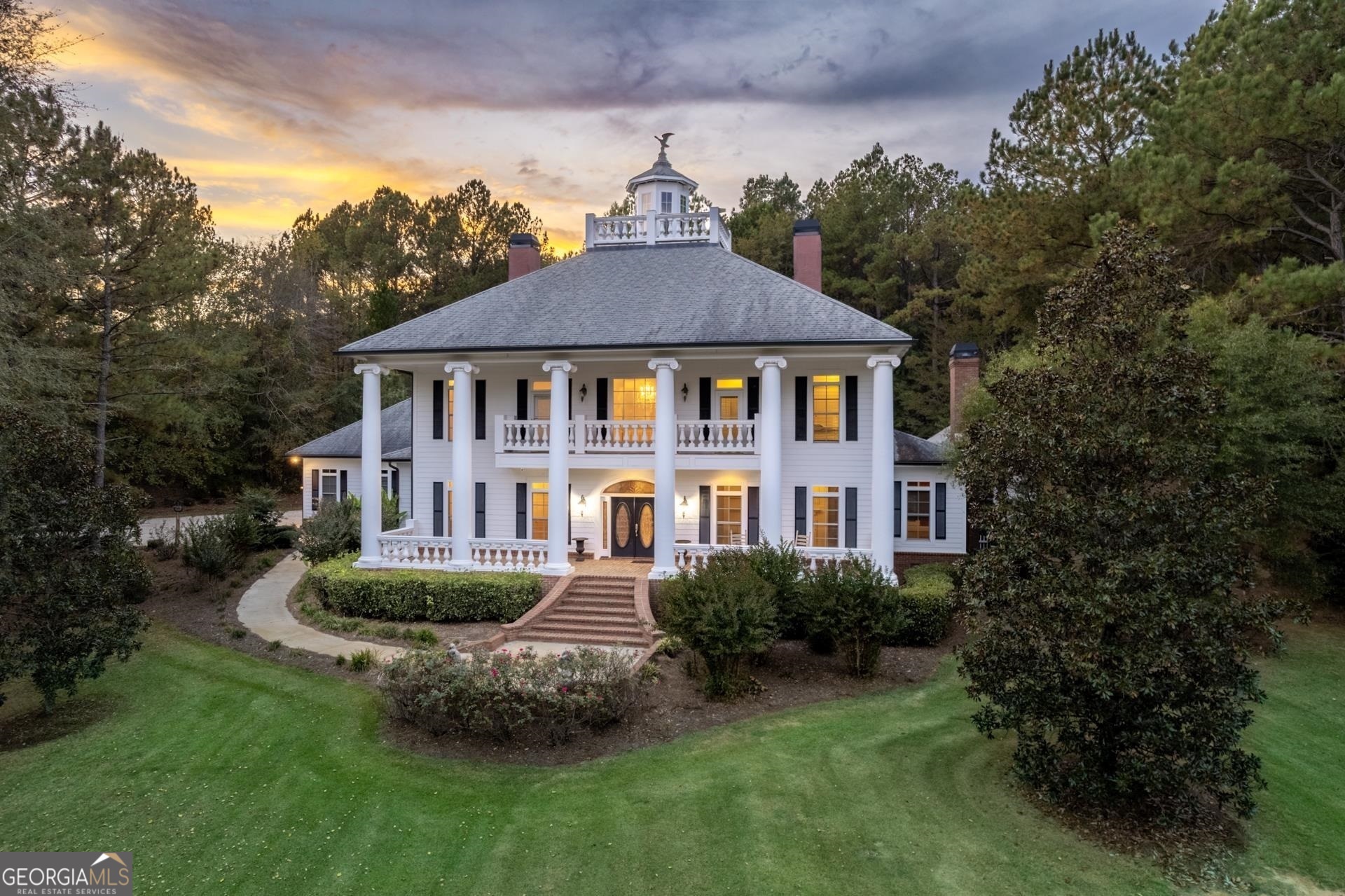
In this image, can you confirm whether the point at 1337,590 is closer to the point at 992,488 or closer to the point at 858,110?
the point at 992,488

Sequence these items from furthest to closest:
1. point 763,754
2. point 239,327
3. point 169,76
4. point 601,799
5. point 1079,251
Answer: point 239,327 < point 1079,251 < point 169,76 < point 763,754 < point 601,799

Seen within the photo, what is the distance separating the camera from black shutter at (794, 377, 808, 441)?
1873cm

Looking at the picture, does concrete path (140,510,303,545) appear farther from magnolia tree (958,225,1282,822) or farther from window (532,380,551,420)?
magnolia tree (958,225,1282,822)

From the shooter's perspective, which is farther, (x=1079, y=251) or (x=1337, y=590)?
(x=1079, y=251)

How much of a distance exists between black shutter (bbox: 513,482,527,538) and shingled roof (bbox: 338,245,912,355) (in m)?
4.56

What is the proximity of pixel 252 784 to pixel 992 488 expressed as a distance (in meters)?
10.5

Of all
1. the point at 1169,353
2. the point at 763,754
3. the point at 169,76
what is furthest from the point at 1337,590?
the point at 169,76

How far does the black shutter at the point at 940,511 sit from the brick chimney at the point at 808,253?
24.9ft

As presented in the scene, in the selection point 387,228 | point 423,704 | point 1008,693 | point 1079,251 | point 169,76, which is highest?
point 387,228

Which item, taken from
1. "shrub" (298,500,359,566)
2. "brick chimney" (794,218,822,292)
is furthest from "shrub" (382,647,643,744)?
"brick chimney" (794,218,822,292)

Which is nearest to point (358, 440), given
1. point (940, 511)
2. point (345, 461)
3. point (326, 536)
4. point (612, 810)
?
point (345, 461)

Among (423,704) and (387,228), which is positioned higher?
(387,228)

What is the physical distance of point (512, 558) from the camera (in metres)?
18.3

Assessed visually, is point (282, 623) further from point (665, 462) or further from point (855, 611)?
point (855, 611)
